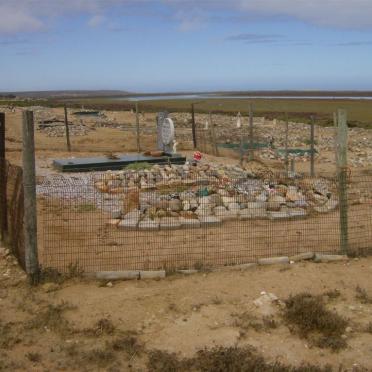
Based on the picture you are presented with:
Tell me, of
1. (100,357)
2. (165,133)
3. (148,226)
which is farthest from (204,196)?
(165,133)

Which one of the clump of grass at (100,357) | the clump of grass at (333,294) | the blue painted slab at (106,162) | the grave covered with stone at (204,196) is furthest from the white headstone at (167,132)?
the clump of grass at (100,357)

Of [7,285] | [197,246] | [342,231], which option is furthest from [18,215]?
[342,231]

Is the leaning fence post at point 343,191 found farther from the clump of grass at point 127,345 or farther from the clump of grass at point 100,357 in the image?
the clump of grass at point 100,357

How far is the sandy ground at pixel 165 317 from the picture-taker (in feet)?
16.3

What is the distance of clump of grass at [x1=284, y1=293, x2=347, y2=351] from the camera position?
5.21 meters

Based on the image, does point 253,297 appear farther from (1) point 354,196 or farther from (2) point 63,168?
(2) point 63,168

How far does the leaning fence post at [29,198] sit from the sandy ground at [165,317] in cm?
25

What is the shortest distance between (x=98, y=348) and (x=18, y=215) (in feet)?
9.11

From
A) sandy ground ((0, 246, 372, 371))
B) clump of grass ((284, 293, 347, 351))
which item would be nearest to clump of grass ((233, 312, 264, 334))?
sandy ground ((0, 246, 372, 371))

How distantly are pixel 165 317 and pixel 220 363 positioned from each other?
1.14 meters

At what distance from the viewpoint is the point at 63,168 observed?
15617 mm

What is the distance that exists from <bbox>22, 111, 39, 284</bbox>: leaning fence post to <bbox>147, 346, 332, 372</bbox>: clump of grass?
90.1 inches

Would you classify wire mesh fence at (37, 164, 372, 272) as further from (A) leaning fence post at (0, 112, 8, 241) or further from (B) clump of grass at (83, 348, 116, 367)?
(B) clump of grass at (83, 348, 116, 367)

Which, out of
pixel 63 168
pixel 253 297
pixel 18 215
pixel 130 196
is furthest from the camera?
pixel 63 168
